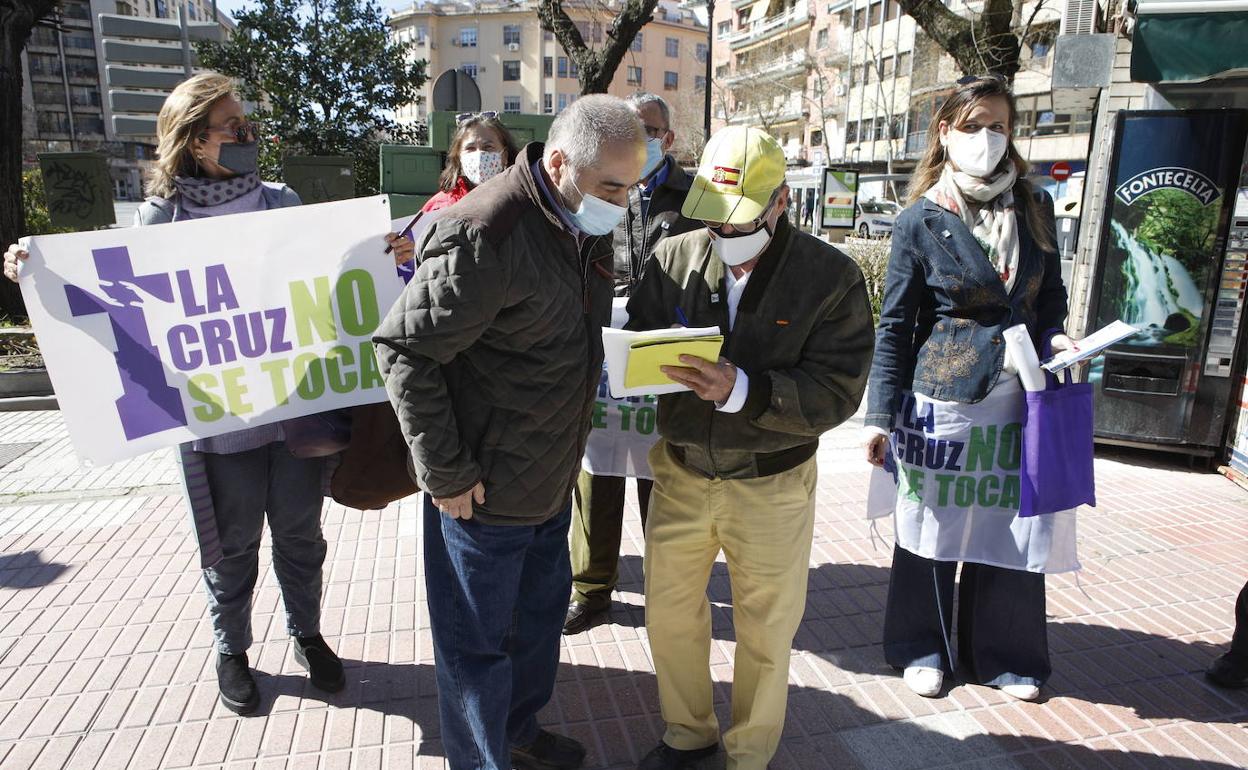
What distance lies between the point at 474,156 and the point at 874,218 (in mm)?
26309

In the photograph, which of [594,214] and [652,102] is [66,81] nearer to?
[652,102]

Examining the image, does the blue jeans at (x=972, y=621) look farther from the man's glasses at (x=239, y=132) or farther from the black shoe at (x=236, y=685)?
the man's glasses at (x=239, y=132)

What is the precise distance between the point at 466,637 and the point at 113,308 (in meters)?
1.52

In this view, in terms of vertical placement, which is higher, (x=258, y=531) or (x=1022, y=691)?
(x=258, y=531)

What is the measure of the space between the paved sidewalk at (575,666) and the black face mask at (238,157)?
1.85m

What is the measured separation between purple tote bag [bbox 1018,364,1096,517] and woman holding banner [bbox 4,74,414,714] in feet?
7.33

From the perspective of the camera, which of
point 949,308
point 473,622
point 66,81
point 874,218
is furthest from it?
point 66,81

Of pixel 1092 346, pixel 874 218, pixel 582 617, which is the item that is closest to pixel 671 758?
pixel 582 617

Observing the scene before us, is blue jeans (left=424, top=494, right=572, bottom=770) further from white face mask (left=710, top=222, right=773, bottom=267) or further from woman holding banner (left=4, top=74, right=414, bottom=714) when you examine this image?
white face mask (left=710, top=222, right=773, bottom=267)

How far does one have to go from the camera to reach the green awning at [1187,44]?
4273 millimetres

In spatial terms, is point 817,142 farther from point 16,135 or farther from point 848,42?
point 16,135

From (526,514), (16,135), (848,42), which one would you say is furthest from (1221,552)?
(848,42)

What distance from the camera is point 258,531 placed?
275cm

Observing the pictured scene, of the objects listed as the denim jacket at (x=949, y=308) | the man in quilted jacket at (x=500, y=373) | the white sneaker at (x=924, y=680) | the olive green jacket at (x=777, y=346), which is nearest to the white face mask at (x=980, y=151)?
the denim jacket at (x=949, y=308)
